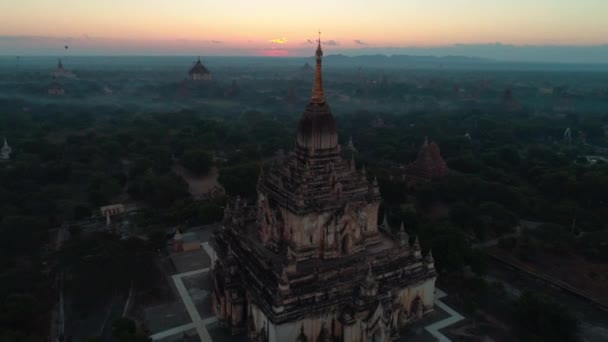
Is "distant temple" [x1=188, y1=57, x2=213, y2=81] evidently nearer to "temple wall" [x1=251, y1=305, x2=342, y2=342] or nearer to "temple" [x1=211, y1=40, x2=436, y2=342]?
"temple" [x1=211, y1=40, x2=436, y2=342]

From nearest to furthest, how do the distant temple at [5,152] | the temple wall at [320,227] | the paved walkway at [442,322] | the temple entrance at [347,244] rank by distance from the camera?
the temple wall at [320,227] < the temple entrance at [347,244] < the paved walkway at [442,322] < the distant temple at [5,152]

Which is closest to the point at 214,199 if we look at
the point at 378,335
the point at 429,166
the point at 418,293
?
the point at 418,293

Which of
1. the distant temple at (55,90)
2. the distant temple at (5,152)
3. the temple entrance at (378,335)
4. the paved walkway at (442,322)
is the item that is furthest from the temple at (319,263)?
the distant temple at (55,90)

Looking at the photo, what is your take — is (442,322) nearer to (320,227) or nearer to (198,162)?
(320,227)

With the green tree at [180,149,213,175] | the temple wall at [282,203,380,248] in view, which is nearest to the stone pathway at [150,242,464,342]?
the temple wall at [282,203,380,248]

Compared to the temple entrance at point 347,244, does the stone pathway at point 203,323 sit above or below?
below

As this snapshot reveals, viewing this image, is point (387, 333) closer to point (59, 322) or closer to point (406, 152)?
point (59, 322)

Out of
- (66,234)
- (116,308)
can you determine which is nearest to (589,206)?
(116,308)

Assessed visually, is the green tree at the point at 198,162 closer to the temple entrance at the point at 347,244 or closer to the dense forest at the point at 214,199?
the dense forest at the point at 214,199

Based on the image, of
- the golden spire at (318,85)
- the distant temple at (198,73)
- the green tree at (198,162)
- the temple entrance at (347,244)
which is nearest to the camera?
the golden spire at (318,85)
